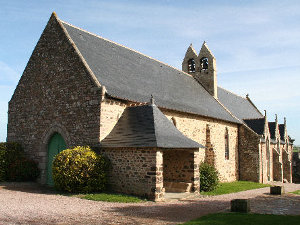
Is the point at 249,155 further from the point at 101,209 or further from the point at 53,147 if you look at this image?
the point at 101,209

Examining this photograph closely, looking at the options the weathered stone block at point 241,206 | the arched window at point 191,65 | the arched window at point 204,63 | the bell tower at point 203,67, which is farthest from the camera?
the arched window at point 191,65

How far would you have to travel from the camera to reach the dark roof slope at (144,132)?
13023mm

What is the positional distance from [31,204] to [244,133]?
1876 cm

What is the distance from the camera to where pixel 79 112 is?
15.2 m

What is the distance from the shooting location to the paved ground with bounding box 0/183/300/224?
28.3 feet

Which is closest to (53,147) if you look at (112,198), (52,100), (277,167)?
(52,100)

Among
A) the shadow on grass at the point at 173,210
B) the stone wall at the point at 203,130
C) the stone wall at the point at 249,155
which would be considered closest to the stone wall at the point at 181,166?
the stone wall at the point at 203,130

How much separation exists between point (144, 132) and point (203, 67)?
625 inches

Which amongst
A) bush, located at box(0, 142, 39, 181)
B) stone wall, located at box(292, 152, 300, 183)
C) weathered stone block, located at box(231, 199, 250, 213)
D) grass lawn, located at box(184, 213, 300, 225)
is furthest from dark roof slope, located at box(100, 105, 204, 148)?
stone wall, located at box(292, 152, 300, 183)

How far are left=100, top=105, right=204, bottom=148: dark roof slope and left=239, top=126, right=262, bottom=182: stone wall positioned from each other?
1141 centimetres

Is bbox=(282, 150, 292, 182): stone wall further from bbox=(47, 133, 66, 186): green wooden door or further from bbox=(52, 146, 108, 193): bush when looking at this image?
bbox=(47, 133, 66, 186): green wooden door

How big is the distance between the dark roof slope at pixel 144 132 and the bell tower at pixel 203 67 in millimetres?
13361

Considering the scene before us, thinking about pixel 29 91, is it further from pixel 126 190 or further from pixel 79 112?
pixel 126 190

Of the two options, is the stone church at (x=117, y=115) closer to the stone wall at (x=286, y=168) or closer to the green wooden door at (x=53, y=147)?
the green wooden door at (x=53, y=147)
